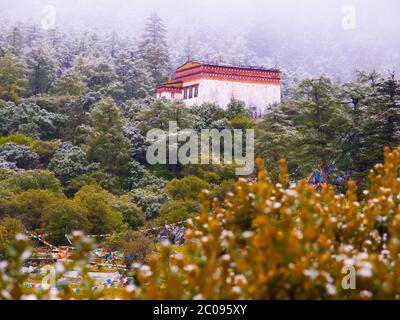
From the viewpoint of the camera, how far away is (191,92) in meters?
45.8

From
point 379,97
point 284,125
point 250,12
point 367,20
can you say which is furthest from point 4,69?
point 367,20

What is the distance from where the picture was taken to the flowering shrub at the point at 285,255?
4875 mm

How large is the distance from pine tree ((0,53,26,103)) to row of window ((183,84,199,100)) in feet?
42.3

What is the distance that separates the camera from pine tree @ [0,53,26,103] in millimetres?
43312

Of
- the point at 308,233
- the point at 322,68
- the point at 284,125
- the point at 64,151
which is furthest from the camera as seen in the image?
the point at 322,68

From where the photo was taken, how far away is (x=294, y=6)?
96.9 meters

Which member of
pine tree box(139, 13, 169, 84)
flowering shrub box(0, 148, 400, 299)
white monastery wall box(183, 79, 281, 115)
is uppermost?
pine tree box(139, 13, 169, 84)

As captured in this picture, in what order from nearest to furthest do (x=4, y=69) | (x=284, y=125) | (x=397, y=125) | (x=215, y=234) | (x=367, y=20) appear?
1. (x=215, y=234)
2. (x=397, y=125)
3. (x=284, y=125)
4. (x=4, y=69)
5. (x=367, y=20)

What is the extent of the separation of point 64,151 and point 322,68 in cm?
5716

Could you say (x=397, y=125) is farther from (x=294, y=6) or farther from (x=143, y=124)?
(x=294, y=6)

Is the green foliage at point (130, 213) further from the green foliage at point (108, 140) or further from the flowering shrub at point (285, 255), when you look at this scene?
the flowering shrub at point (285, 255)

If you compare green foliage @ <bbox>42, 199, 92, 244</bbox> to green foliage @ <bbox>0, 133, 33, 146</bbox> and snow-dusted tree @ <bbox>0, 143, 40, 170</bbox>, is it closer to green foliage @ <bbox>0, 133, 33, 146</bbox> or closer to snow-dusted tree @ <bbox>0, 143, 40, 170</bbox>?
snow-dusted tree @ <bbox>0, 143, 40, 170</bbox>

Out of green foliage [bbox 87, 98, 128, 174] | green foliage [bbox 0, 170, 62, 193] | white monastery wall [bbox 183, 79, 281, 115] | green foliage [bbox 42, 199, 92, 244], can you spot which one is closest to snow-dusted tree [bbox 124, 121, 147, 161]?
green foliage [bbox 87, 98, 128, 174]

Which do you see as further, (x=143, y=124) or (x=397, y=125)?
(x=143, y=124)
